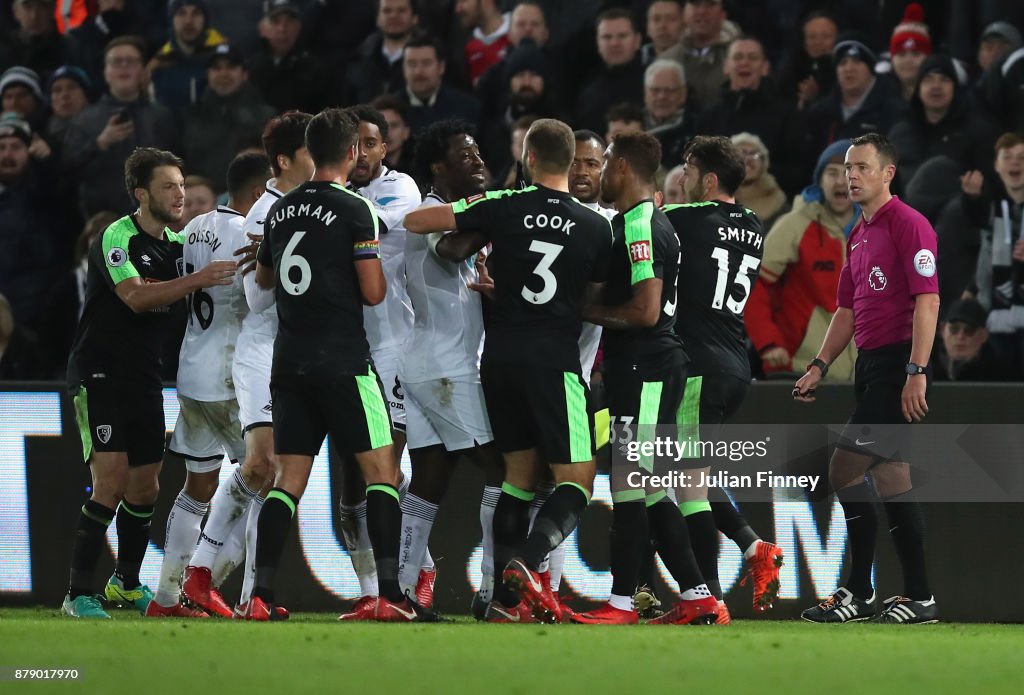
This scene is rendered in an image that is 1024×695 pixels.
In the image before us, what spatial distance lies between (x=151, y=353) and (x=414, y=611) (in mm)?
2101

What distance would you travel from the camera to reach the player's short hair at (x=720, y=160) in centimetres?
829

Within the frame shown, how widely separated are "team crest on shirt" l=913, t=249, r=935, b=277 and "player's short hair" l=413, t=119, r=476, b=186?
243 centimetres

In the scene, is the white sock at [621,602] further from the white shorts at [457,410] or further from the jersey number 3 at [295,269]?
the jersey number 3 at [295,269]

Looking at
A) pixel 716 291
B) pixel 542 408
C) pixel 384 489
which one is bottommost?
pixel 384 489

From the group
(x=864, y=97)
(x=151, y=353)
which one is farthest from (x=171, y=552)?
(x=864, y=97)

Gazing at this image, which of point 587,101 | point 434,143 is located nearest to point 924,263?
point 434,143

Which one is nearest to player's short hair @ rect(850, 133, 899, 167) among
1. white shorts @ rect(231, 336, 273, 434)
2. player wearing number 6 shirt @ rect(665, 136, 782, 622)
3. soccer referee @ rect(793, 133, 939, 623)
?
soccer referee @ rect(793, 133, 939, 623)

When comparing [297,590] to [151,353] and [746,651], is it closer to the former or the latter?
[151,353]

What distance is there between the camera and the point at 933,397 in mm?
8836

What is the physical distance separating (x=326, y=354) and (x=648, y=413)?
1611 mm

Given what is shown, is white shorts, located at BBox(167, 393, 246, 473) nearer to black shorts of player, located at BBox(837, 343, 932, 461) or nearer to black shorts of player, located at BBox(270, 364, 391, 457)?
black shorts of player, located at BBox(270, 364, 391, 457)

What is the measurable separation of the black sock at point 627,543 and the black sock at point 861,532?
135 cm

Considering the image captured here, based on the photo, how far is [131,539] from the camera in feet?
28.2

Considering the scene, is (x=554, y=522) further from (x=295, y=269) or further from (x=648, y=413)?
(x=295, y=269)
